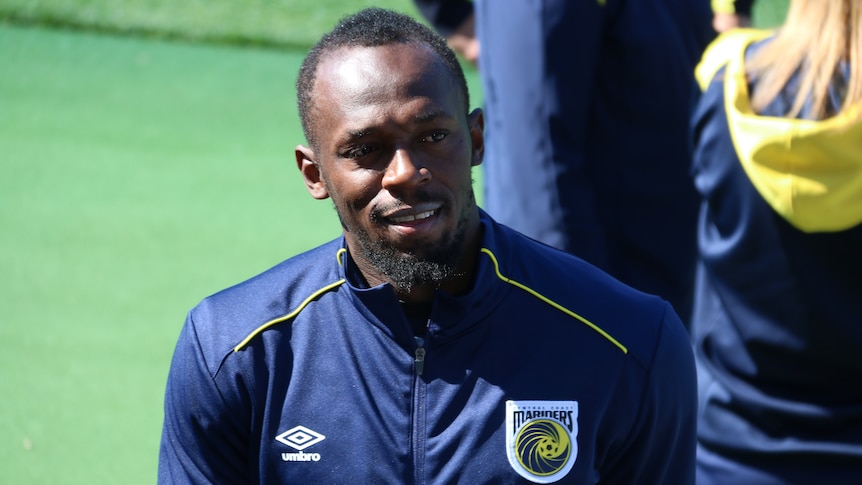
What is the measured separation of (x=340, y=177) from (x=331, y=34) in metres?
0.28

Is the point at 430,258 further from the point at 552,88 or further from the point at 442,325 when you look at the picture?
the point at 552,88

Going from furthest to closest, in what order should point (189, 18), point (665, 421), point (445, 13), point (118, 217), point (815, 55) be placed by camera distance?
point (189, 18)
point (118, 217)
point (445, 13)
point (815, 55)
point (665, 421)

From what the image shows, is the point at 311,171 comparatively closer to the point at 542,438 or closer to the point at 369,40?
the point at 369,40

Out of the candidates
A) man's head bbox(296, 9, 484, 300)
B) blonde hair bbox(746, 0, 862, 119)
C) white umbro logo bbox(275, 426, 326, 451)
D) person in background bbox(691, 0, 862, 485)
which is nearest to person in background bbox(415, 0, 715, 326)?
person in background bbox(691, 0, 862, 485)

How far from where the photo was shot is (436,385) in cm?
208

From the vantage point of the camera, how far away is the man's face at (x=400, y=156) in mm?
2062

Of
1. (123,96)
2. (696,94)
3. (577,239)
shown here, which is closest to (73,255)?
(123,96)

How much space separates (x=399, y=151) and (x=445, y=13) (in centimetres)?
222

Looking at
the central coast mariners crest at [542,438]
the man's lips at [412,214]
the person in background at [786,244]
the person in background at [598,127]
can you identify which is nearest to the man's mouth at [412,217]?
the man's lips at [412,214]

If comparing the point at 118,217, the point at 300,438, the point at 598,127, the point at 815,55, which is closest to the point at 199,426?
the point at 300,438

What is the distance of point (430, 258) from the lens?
2.09 metres

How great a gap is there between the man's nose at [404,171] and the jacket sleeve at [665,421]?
516 mm

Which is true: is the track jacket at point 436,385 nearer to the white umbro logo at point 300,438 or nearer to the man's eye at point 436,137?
the white umbro logo at point 300,438

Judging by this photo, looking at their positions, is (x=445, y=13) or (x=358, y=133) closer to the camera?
(x=358, y=133)
